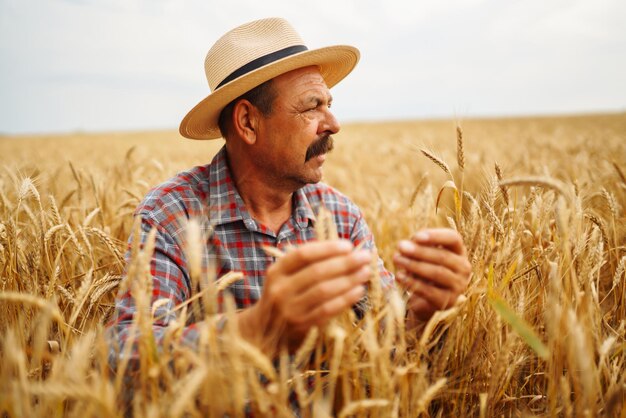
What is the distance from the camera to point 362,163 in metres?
6.79

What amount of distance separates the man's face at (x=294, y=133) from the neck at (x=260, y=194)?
0.18 ft

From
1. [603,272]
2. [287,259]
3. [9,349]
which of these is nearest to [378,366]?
[287,259]

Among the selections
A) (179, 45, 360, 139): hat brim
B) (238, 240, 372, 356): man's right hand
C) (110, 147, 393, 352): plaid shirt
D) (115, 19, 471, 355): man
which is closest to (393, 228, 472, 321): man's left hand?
(115, 19, 471, 355): man

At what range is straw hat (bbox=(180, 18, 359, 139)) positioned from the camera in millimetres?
1829

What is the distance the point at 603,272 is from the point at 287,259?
2164 mm

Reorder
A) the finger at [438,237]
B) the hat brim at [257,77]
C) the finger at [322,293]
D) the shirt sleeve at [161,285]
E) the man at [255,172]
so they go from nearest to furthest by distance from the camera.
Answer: the finger at [322,293], the finger at [438,237], the shirt sleeve at [161,285], the man at [255,172], the hat brim at [257,77]

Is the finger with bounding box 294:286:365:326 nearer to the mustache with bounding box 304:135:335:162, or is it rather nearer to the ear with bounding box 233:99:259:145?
the mustache with bounding box 304:135:335:162

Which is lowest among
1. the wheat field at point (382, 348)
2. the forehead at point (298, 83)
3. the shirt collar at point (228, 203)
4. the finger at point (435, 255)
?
the wheat field at point (382, 348)

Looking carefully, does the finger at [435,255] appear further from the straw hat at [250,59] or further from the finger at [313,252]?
the straw hat at [250,59]

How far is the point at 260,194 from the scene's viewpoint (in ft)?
6.47

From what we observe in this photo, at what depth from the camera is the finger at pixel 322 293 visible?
967 mm

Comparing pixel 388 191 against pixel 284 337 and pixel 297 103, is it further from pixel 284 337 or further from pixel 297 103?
pixel 284 337

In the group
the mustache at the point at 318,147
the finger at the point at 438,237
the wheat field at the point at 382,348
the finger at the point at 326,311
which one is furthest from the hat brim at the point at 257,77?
the finger at the point at 326,311

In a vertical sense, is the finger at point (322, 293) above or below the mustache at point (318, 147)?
below
